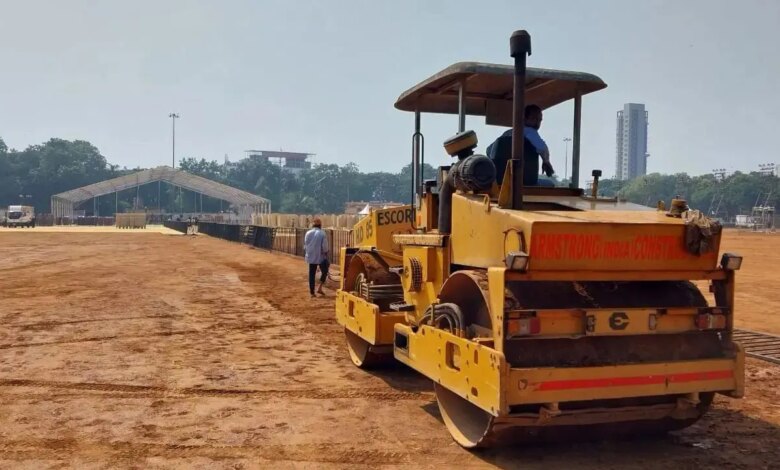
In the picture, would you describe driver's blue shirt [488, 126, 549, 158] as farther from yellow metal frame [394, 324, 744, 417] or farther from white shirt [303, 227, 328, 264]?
white shirt [303, 227, 328, 264]

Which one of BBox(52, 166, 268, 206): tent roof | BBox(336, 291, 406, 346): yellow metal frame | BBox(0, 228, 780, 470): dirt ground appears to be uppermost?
BBox(52, 166, 268, 206): tent roof

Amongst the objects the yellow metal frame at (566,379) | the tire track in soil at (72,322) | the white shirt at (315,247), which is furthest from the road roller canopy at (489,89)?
the white shirt at (315,247)

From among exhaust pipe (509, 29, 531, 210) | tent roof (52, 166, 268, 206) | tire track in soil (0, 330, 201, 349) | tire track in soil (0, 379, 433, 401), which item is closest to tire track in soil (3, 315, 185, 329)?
tire track in soil (0, 330, 201, 349)

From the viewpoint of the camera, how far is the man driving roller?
5406 mm

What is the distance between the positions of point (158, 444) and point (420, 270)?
239 cm

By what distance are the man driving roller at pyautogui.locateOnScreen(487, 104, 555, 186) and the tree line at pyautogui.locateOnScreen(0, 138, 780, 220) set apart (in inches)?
3371

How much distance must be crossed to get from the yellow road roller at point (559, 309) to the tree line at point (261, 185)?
283ft

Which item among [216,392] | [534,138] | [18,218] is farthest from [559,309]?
[18,218]

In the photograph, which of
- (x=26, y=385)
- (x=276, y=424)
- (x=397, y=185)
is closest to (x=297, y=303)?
(x=26, y=385)

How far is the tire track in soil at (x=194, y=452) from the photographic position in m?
4.63

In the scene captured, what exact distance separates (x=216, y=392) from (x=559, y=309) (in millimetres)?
3591

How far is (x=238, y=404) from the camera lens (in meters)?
5.95

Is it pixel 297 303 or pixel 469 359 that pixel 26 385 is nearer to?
pixel 469 359

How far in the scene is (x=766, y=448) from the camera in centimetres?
482
